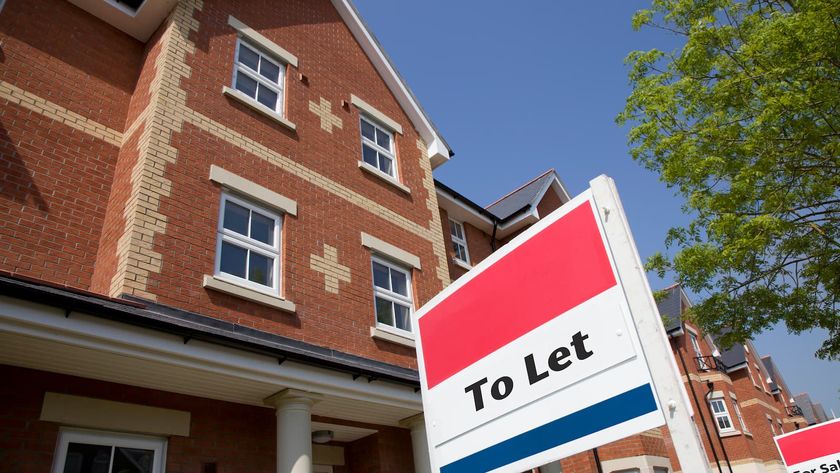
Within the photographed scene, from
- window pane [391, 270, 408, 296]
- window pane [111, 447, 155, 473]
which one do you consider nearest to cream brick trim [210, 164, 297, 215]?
window pane [391, 270, 408, 296]

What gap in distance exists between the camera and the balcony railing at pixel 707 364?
32781 mm

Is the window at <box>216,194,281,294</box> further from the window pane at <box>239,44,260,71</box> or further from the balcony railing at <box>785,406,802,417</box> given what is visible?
the balcony railing at <box>785,406,802,417</box>

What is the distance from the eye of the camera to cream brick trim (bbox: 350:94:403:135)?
13.1 meters

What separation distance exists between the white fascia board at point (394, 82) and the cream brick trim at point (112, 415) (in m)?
9.80

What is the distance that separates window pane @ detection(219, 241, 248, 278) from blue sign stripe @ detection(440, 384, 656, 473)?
694 cm

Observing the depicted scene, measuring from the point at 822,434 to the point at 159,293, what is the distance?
1015 centimetres

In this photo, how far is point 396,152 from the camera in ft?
45.0

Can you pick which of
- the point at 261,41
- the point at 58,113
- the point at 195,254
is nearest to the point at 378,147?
the point at 261,41

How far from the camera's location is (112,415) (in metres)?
6.35

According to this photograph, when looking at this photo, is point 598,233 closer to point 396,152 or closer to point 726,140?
point 726,140

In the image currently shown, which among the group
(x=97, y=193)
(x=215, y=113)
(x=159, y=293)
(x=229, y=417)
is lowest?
(x=229, y=417)

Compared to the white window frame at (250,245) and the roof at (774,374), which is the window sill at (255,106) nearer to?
the white window frame at (250,245)

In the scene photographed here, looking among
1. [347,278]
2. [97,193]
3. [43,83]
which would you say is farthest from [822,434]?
[43,83]

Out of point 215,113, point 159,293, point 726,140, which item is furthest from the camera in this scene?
point 726,140
